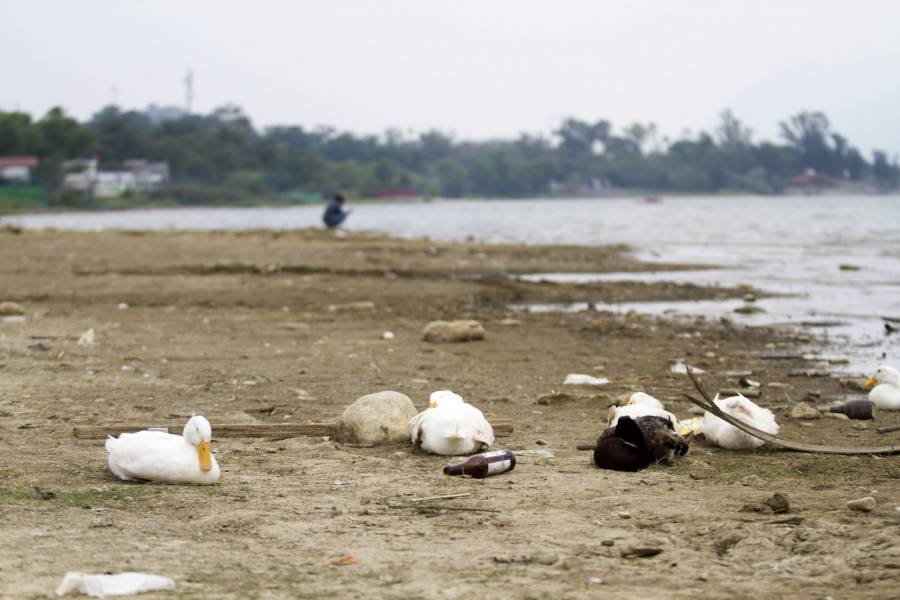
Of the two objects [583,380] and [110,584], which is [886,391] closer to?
[583,380]

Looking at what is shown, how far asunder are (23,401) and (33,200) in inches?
2698

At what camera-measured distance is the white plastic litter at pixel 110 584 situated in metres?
3.44

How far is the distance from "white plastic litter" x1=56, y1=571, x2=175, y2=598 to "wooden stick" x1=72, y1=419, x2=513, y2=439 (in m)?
2.43

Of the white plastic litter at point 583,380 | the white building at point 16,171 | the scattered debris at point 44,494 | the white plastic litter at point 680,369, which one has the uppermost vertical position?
the white building at point 16,171

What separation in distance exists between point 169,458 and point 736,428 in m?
2.85

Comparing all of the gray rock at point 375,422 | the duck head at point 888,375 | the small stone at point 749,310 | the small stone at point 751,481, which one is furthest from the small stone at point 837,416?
the small stone at point 749,310

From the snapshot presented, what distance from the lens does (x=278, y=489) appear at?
487 cm

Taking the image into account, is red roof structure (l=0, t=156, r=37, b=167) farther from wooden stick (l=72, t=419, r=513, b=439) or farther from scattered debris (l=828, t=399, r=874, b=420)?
scattered debris (l=828, t=399, r=874, b=420)

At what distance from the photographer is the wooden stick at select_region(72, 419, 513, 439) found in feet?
19.4

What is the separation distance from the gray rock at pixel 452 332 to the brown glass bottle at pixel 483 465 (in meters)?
4.76

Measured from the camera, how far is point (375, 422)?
232 inches

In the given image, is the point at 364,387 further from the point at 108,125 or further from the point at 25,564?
the point at 108,125

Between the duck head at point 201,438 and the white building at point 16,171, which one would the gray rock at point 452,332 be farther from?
the white building at point 16,171

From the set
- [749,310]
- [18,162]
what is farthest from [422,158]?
[749,310]
